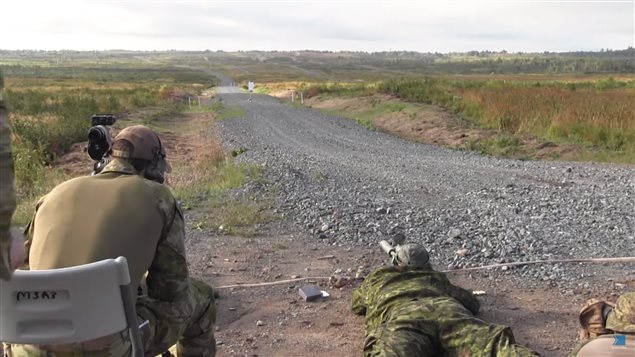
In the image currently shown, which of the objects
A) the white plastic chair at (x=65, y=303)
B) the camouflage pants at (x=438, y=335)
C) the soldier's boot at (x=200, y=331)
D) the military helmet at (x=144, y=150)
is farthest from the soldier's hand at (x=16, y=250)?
the camouflage pants at (x=438, y=335)

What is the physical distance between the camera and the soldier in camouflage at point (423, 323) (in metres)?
3.24

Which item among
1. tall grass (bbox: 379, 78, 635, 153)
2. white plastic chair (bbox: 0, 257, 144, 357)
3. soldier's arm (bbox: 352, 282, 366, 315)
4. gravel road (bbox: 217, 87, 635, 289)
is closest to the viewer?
white plastic chair (bbox: 0, 257, 144, 357)

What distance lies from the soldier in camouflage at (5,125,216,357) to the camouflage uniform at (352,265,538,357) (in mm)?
1062

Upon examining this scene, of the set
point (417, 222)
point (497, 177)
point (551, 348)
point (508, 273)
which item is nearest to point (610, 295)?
point (508, 273)

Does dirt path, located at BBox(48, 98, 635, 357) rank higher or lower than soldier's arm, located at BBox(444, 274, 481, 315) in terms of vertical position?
lower

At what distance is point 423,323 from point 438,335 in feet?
0.34

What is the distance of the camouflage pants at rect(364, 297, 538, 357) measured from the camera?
3.22 m

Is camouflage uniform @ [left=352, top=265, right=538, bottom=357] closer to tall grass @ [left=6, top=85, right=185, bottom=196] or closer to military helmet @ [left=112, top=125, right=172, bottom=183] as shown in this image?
military helmet @ [left=112, top=125, right=172, bottom=183]

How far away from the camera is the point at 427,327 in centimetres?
341

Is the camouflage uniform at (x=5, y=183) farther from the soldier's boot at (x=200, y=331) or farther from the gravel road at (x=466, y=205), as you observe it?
the gravel road at (x=466, y=205)

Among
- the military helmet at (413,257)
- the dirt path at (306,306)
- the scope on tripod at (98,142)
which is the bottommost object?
the dirt path at (306,306)

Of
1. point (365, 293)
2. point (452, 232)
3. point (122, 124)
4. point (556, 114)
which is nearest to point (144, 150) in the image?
point (365, 293)

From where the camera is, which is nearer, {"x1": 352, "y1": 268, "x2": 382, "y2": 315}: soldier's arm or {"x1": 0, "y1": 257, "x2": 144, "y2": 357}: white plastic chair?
{"x1": 0, "y1": 257, "x2": 144, "y2": 357}: white plastic chair

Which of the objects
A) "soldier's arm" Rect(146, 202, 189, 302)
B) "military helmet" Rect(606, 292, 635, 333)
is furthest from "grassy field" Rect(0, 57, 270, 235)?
"military helmet" Rect(606, 292, 635, 333)
